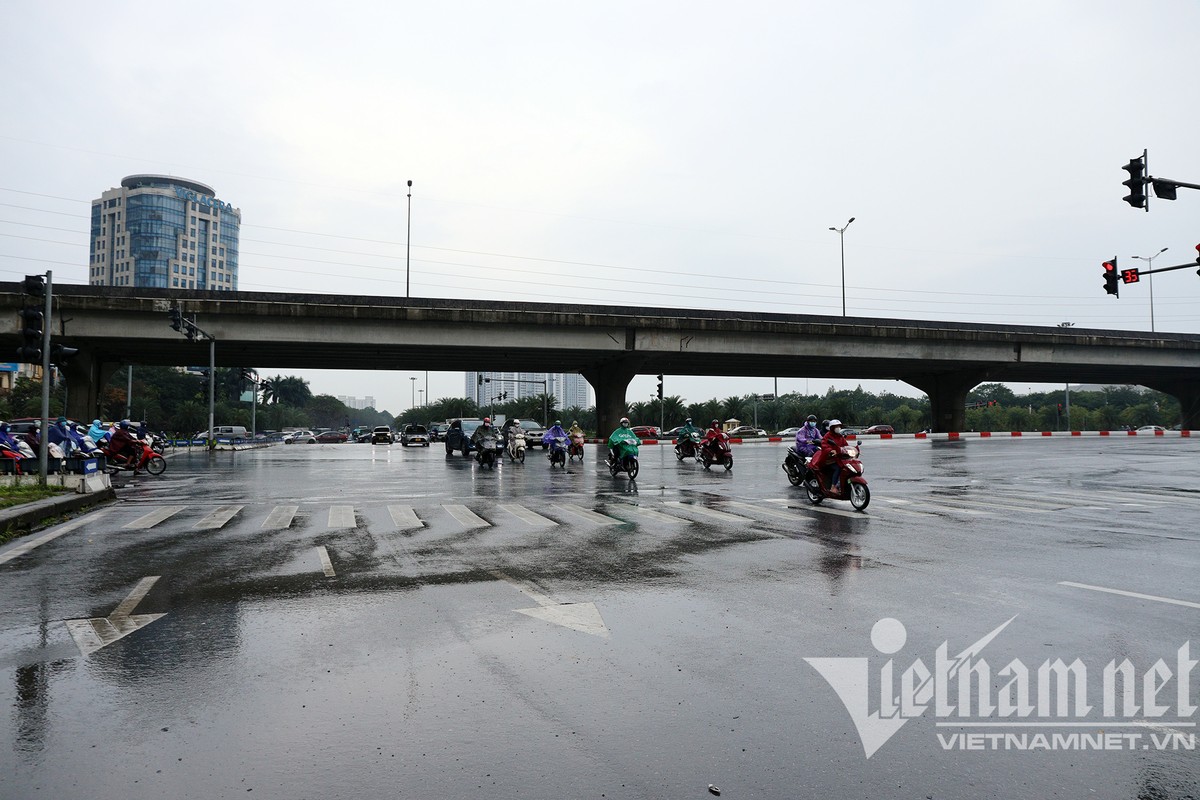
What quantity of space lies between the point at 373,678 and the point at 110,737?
4.56 ft

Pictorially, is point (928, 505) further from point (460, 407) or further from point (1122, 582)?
point (460, 407)

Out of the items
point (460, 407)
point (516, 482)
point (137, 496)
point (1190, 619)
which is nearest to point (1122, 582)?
point (1190, 619)

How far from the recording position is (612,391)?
56312mm

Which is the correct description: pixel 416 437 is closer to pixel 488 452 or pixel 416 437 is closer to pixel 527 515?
pixel 488 452

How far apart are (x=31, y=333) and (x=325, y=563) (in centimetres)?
1171

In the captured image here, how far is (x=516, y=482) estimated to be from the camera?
856 inches

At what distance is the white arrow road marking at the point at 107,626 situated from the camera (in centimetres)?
574

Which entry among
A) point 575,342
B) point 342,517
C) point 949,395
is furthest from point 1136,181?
point 949,395

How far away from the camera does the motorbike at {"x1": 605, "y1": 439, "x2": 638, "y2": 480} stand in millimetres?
22203

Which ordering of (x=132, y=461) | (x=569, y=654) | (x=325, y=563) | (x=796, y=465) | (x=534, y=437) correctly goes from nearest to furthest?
(x=569, y=654), (x=325, y=563), (x=796, y=465), (x=132, y=461), (x=534, y=437)

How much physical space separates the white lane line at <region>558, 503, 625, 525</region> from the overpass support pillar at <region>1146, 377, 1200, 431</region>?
2800 inches

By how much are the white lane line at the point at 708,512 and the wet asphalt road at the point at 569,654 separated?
0.86 meters

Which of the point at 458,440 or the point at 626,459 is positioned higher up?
the point at 458,440

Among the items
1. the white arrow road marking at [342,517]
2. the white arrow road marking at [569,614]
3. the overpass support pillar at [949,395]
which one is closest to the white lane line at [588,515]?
the white arrow road marking at [342,517]
